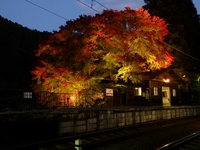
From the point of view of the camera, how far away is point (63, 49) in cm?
1956

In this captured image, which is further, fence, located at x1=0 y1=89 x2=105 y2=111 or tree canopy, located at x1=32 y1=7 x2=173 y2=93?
tree canopy, located at x1=32 y1=7 x2=173 y2=93

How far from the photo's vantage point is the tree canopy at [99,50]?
1859 cm

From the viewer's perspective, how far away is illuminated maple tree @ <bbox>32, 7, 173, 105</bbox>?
18.6m

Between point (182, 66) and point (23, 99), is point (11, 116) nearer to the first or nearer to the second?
point (23, 99)

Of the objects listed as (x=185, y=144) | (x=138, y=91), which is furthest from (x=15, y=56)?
(x=185, y=144)

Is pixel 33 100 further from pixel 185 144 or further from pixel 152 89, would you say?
pixel 152 89

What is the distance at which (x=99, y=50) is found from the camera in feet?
63.6

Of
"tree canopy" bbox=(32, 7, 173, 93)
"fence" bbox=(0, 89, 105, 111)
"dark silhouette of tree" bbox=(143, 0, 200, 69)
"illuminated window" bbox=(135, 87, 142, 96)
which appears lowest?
"fence" bbox=(0, 89, 105, 111)

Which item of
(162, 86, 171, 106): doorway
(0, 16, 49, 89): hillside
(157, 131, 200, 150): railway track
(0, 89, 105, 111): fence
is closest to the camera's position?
(157, 131, 200, 150): railway track

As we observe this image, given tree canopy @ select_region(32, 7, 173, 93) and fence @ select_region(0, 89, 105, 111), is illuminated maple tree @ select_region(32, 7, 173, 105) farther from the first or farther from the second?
fence @ select_region(0, 89, 105, 111)

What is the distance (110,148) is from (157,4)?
2613 cm

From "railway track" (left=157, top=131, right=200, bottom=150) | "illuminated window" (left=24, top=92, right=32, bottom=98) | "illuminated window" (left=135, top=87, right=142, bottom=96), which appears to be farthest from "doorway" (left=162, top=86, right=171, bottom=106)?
"illuminated window" (left=24, top=92, right=32, bottom=98)

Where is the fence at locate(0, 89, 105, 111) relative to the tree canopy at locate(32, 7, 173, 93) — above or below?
below

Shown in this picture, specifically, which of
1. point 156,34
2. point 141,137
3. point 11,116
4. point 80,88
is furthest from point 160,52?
point 11,116
